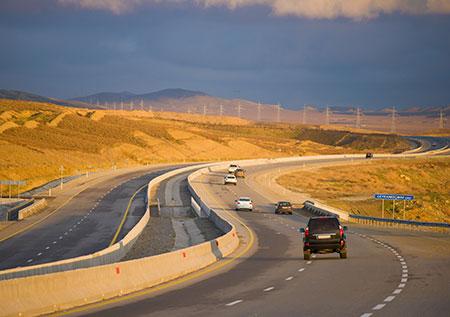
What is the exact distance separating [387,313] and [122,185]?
78.9m

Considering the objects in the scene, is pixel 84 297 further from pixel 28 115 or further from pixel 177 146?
pixel 28 115

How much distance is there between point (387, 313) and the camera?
16000 mm

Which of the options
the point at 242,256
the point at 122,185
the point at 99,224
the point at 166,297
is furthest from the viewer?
the point at 122,185

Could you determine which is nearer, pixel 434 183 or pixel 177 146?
pixel 434 183

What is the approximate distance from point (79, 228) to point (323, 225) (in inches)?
1099

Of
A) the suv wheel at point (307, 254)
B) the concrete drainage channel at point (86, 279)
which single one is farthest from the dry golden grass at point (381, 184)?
the concrete drainage channel at point (86, 279)

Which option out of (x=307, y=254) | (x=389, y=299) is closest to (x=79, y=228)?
(x=307, y=254)

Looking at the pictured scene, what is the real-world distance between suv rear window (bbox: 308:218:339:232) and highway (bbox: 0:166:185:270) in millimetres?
13014

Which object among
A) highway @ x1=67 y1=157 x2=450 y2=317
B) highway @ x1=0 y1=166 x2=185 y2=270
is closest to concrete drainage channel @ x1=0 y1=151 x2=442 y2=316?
highway @ x1=67 y1=157 x2=450 y2=317

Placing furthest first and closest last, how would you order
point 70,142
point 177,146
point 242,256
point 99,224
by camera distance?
1. point 177,146
2. point 70,142
3. point 99,224
4. point 242,256

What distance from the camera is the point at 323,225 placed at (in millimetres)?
29922

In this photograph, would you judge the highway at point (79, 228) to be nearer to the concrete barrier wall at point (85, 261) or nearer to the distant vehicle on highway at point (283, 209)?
the concrete barrier wall at point (85, 261)

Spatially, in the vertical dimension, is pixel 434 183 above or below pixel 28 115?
below

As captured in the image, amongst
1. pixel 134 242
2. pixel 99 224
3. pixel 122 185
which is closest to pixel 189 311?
pixel 134 242
